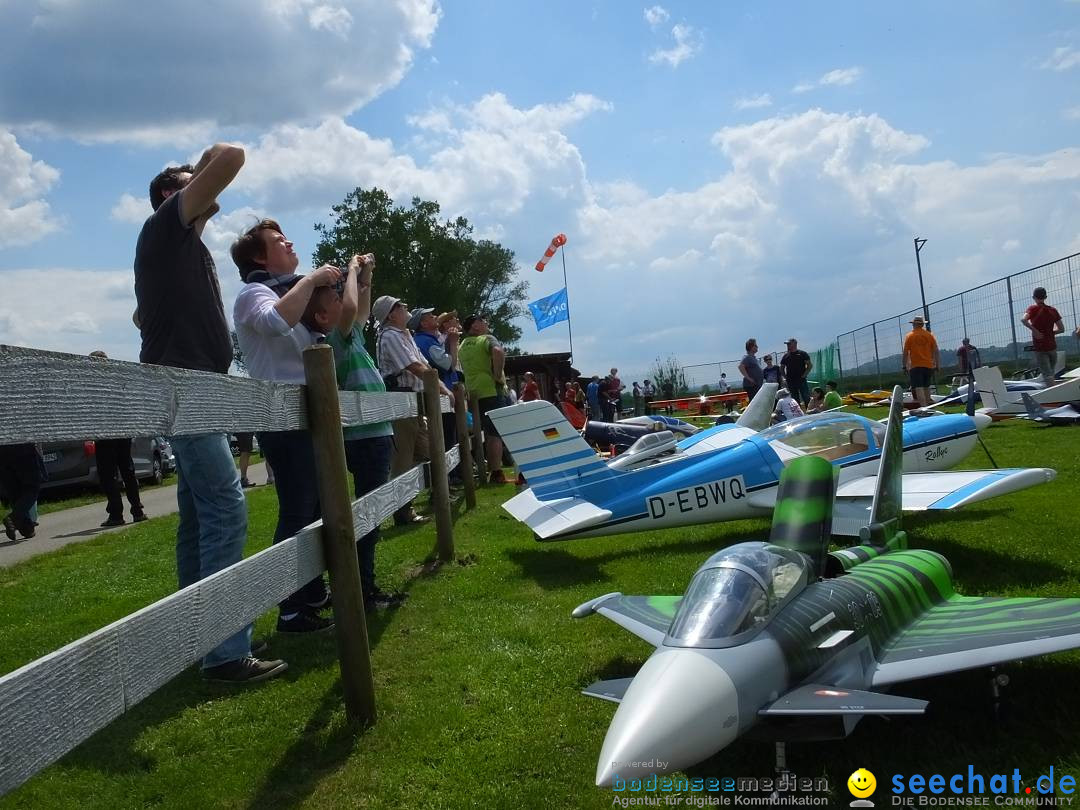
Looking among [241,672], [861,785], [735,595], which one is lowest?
[861,785]

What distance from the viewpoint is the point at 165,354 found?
3.46m

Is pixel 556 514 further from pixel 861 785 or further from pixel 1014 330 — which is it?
pixel 1014 330

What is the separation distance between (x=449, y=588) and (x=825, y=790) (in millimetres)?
3214

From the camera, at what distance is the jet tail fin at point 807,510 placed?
11.7ft

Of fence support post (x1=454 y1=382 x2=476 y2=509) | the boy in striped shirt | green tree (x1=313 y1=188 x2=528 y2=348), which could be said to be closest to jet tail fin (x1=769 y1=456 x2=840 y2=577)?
the boy in striped shirt

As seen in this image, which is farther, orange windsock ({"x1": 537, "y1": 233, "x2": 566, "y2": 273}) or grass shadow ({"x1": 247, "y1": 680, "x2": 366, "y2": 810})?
orange windsock ({"x1": 537, "y1": 233, "x2": 566, "y2": 273})

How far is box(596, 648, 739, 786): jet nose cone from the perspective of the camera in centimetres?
226

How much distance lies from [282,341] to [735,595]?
2607 mm

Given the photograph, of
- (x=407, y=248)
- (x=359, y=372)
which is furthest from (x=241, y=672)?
(x=407, y=248)

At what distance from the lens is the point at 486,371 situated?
11.1 m

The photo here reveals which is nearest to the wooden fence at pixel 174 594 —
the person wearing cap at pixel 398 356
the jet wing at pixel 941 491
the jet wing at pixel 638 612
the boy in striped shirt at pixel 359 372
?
the boy in striped shirt at pixel 359 372

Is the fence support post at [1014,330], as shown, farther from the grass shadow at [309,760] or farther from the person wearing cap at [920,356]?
the grass shadow at [309,760]

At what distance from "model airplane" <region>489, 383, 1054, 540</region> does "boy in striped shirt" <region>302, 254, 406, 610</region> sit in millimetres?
1612

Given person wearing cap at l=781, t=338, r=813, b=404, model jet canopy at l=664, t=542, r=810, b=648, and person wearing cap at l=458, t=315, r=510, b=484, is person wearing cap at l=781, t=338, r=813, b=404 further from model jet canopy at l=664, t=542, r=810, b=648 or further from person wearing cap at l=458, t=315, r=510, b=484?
model jet canopy at l=664, t=542, r=810, b=648
